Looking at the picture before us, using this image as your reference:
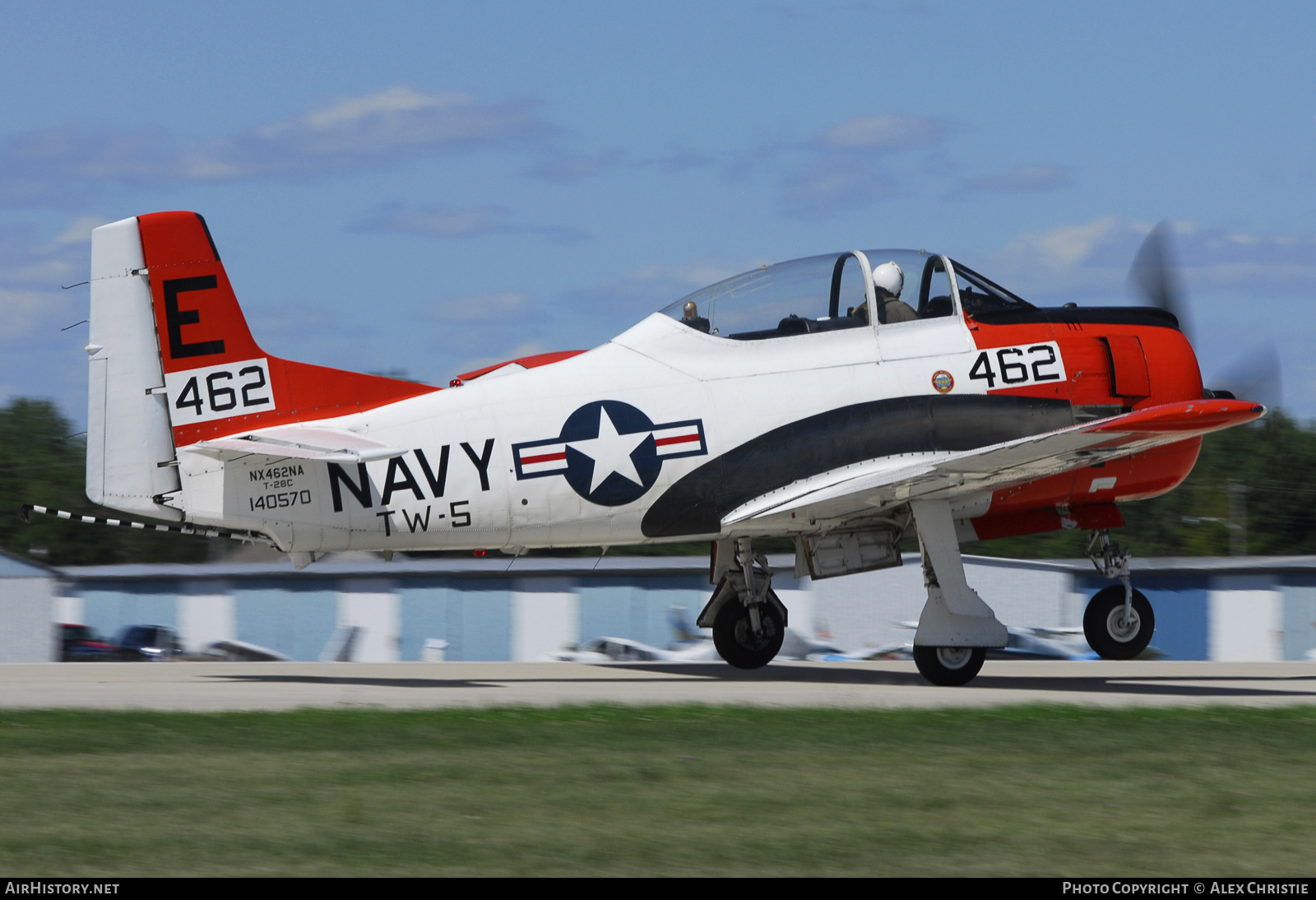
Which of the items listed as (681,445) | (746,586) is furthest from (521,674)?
(681,445)

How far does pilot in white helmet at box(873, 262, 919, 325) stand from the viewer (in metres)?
13.2

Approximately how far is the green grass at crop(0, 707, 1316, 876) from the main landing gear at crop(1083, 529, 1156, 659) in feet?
9.95

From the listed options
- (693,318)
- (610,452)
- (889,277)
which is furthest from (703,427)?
(889,277)

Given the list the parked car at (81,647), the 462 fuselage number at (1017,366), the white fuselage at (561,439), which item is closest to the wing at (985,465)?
the white fuselage at (561,439)

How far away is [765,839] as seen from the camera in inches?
249

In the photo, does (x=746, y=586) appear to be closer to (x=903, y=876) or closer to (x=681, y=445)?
(x=681, y=445)

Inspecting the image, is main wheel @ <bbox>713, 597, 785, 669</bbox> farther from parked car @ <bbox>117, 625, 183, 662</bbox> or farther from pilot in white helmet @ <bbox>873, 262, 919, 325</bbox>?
parked car @ <bbox>117, 625, 183, 662</bbox>

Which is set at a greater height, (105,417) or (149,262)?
(149,262)

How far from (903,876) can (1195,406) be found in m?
6.73

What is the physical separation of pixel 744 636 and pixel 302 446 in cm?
568

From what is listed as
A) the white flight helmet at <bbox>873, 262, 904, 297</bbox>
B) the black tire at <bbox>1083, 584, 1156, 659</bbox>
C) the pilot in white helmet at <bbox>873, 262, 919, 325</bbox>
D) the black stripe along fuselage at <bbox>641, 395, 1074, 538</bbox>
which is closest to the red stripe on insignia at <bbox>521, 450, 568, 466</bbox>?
the black stripe along fuselage at <bbox>641, 395, 1074, 538</bbox>

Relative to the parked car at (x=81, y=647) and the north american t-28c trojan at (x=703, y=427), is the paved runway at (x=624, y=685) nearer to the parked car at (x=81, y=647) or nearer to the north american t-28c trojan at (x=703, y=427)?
the north american t-28c trojan at (x=703, y=427)

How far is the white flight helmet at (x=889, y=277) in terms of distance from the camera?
13.2m

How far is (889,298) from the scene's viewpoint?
13.3 meters
